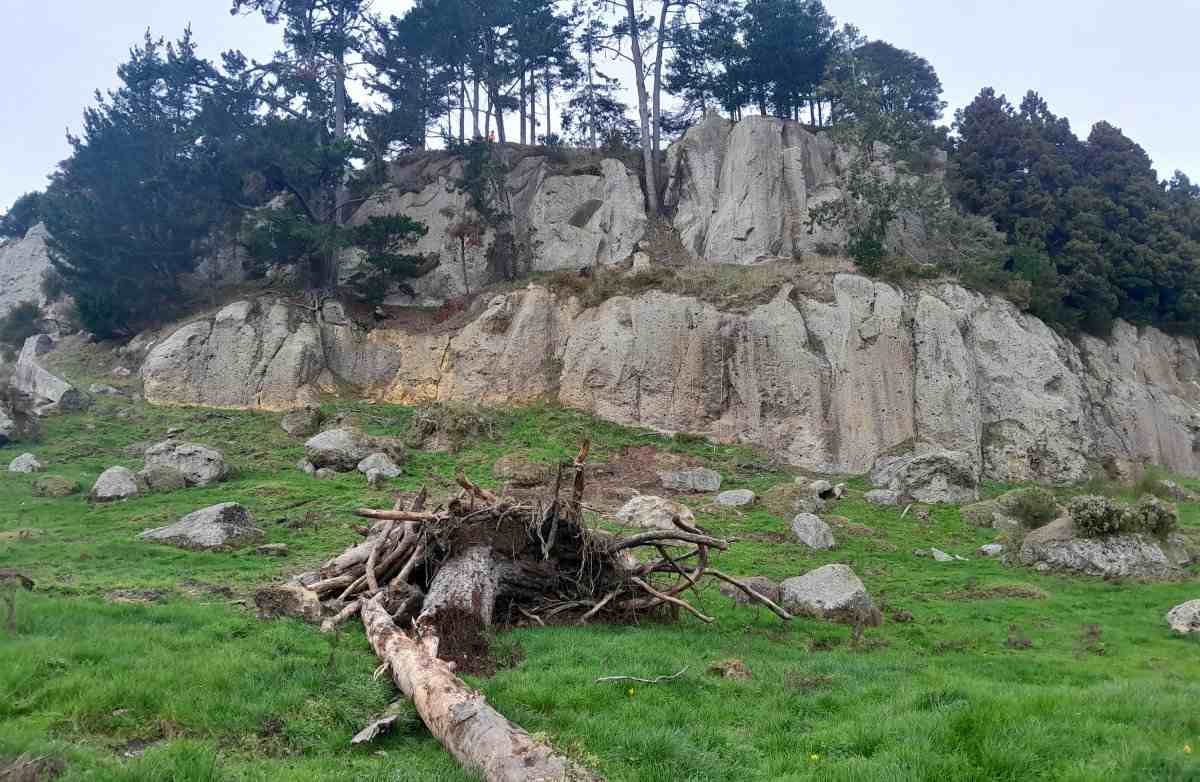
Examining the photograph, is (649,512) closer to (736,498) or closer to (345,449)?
(736,498)

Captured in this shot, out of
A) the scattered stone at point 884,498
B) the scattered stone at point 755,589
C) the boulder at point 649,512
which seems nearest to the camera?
the scattered stone at point 755,589

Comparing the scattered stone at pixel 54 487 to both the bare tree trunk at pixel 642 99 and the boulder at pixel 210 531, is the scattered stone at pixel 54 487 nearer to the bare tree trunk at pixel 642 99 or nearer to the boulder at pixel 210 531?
the boulder at pixel 210 531

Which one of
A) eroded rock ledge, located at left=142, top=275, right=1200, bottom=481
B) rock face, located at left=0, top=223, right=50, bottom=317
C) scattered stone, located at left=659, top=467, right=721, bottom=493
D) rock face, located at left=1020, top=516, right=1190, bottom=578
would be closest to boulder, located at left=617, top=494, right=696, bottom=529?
scattered stone, located at left=659, top=467, right=721, bottom=493

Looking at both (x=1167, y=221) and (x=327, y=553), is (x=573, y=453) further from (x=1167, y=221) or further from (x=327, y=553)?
(x=1167, y=221)

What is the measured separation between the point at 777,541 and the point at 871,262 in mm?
19701

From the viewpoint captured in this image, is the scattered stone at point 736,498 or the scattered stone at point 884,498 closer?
the scattered stone at point 736,498

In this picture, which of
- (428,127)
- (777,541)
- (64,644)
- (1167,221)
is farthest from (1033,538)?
(428,127)

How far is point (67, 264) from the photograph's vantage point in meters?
40.0

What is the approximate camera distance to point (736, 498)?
24.9 meters

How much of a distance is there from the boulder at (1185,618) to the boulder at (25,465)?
1176 inches

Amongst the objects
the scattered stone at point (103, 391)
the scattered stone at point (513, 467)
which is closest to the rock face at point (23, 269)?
the scattered stone at point (103, 391)

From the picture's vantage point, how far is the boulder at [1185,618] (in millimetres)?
13750

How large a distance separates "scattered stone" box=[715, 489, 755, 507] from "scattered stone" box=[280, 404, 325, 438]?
52.7 feet

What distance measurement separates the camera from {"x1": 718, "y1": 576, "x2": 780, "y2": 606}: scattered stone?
14.7m
